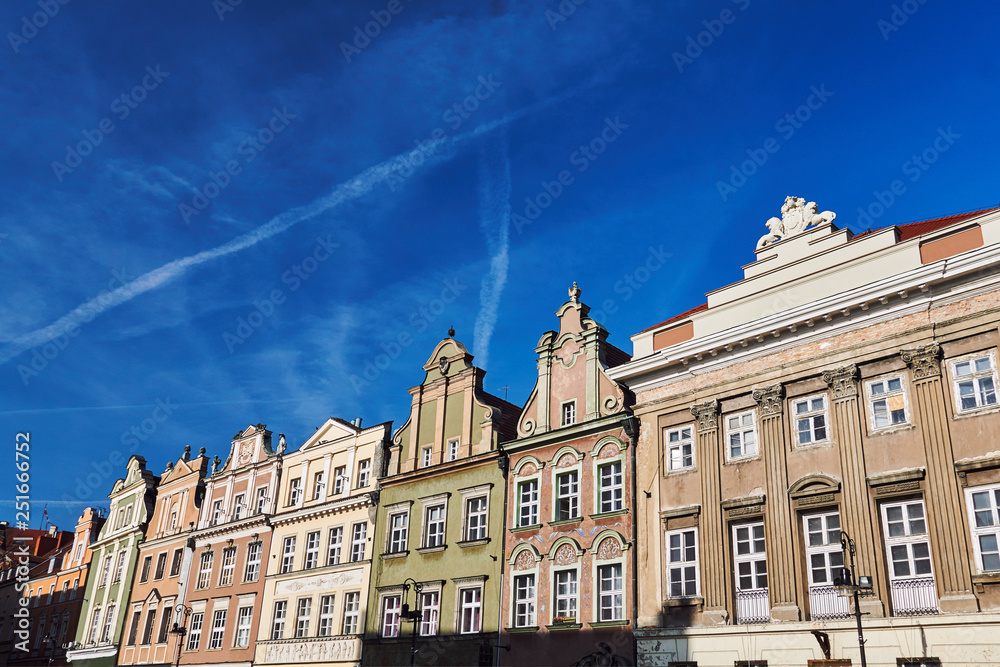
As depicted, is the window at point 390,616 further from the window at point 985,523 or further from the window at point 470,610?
the window at point 985,523

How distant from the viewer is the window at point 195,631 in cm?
4105

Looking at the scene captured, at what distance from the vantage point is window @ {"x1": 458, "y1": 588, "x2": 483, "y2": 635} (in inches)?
1164

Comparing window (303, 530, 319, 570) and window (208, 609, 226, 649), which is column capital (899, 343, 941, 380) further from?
window (208, 609, 226, 649)

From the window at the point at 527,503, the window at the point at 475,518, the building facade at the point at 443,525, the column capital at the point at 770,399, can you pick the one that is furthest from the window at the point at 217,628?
the column capital at the point at 770,399

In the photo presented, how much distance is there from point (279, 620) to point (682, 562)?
65.2 ft

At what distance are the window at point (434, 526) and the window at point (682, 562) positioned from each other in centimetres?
992

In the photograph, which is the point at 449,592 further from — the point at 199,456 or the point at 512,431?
the point at 199,456

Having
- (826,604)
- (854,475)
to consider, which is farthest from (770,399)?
(826,604)

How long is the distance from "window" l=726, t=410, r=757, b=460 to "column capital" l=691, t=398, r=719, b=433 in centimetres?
39

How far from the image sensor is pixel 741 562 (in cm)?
2361

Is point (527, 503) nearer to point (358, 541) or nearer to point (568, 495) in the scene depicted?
point (568, 495)

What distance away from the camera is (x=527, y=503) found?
3002 cm

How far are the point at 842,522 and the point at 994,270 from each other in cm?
701

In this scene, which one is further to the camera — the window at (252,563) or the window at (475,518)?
the window at (252,563)
